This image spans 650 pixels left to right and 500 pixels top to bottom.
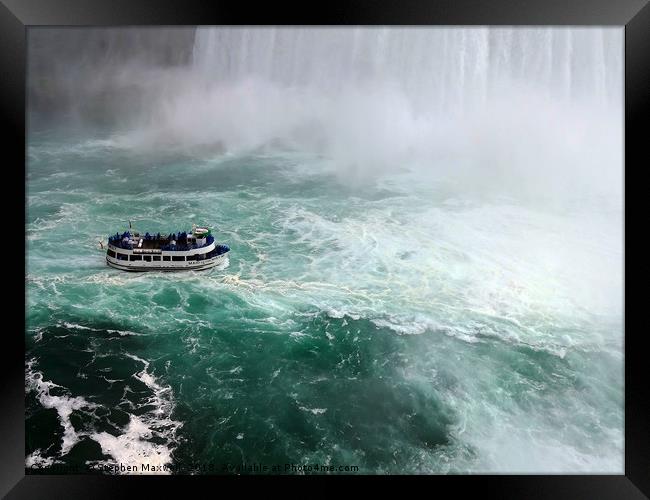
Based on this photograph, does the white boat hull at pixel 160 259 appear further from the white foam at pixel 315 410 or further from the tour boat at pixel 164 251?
the white foam at pixel 315 410

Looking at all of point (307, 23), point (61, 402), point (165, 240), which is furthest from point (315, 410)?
point (307, 23)

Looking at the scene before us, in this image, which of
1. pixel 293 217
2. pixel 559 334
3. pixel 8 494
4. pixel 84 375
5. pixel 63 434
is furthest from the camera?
pixel 293 217

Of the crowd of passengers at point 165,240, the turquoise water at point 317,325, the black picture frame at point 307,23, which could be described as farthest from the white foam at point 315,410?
the crowd of passengers at point 165,240

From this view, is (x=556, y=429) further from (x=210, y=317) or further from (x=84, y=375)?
(x=84, y=375)

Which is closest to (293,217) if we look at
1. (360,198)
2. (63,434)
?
(360,198)

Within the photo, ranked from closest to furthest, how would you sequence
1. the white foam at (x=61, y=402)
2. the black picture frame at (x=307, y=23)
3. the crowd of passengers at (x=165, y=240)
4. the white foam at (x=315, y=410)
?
the black picture frame at (x=307, y=23) < the white foam at (x=61, y=402) < the white foam at (x=315, y=410) < the crowd of passengers at (x=165, y=240)
